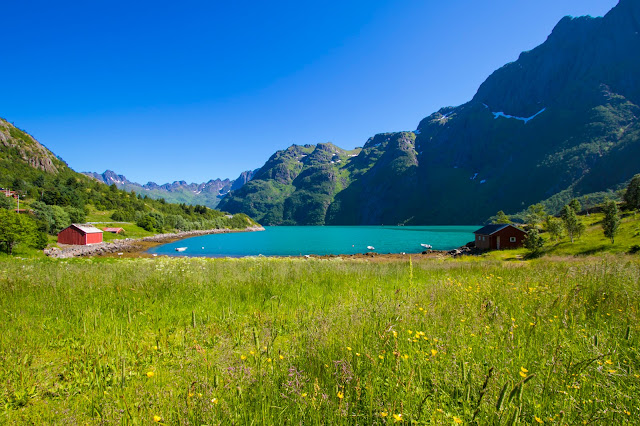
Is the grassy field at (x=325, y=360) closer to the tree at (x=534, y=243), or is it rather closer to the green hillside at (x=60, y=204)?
the tree at (x=534, y=243)

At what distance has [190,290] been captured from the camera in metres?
7.66

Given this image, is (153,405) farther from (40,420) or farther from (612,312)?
(612,312)

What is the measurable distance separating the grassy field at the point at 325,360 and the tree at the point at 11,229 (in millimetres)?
48135

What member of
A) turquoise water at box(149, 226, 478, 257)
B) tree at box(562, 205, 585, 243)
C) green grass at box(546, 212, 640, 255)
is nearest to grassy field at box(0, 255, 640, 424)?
A: green grass at box(546, 212, 640, 255)

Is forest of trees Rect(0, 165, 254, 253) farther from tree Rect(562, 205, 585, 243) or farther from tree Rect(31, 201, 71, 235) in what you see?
tree Rect(562, 205, 585, 243)

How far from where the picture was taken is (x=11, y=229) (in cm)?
3938

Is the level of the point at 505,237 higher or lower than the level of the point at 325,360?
lower

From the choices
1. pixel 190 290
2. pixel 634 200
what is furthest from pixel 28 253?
pixel 634 200

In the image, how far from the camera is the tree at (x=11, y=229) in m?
38.4

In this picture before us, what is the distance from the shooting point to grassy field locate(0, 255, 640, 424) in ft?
8.20

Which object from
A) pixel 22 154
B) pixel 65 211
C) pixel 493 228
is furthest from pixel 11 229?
pixel 22 154

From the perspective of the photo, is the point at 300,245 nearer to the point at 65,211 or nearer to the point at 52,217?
the point at 52,217

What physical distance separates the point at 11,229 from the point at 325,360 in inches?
2257

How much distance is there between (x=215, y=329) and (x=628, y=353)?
20.6 feet
